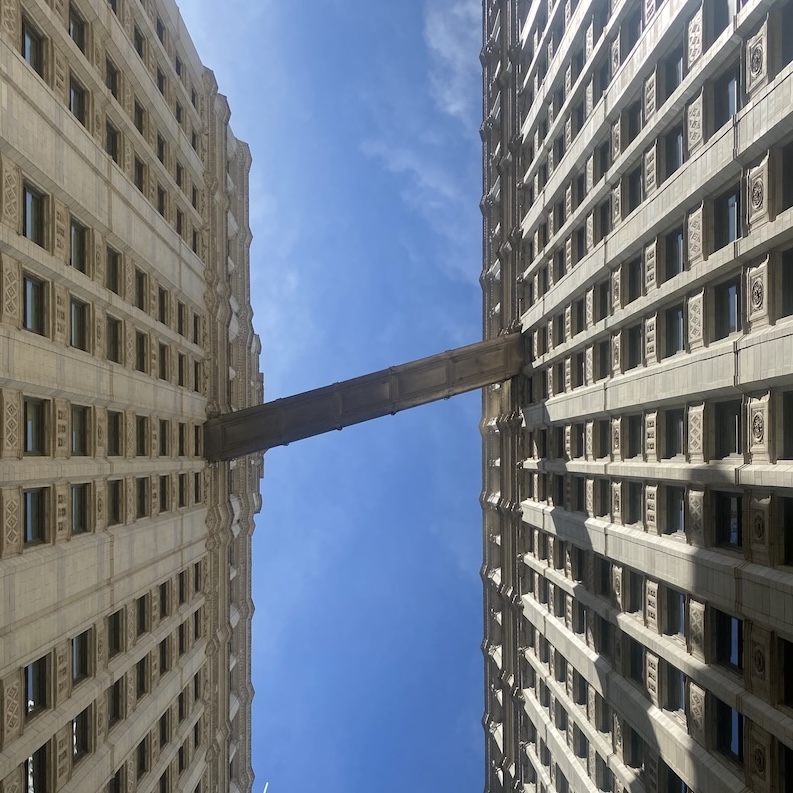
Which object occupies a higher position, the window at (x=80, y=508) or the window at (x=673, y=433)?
the window at (x=673, y=433)

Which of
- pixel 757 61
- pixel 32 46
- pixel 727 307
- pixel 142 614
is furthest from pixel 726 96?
pixel 142 614

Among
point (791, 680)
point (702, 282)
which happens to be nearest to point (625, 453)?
point (702, 282)

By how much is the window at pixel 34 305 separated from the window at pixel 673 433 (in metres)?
20.2

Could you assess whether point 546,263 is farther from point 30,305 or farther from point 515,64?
point 30,305

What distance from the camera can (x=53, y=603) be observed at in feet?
62.4

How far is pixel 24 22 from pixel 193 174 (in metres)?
16.4

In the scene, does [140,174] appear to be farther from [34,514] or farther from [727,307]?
[727,307]

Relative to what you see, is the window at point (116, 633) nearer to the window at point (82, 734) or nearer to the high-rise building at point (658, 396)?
the window at point (82, 734)

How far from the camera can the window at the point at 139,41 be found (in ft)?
89.4

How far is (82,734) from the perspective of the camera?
21734 mm

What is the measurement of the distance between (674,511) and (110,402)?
2046 cm

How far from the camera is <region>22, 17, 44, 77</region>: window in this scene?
1888cm

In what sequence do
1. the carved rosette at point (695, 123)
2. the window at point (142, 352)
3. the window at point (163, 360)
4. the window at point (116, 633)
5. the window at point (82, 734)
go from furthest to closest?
the window at point (163, 360)
the window at point (142, 352)
the window at point (116, 633)
the window at point (82, 734)
the carved rosette at point (695, 123)

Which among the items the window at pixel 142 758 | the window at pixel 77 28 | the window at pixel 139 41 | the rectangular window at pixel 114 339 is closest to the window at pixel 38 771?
the window at pixel 142 758
